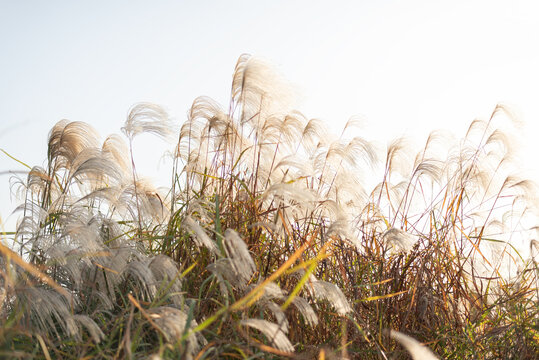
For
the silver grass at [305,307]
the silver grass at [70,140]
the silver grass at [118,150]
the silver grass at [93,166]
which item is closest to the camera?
the silver grass at [305,307]

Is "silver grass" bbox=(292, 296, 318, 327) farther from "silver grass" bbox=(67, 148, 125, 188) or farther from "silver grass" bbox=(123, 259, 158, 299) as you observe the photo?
"silver grass" bbox=(67, 148, 125, 188)

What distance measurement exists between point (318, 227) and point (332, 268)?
0.26 meters

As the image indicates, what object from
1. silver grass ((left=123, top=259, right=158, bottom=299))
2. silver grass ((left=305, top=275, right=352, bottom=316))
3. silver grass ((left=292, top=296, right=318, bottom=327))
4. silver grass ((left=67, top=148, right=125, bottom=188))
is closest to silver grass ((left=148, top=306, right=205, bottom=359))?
silver grass ((left=123, top=259, right=158, bottom=299))

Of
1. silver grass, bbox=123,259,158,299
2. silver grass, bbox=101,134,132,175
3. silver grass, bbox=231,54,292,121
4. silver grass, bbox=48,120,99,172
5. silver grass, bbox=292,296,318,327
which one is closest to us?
silver grass, bbox=292,296,318,327

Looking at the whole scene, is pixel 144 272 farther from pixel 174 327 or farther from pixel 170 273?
pixel 174 327

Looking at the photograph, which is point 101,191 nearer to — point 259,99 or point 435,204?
point 259,99

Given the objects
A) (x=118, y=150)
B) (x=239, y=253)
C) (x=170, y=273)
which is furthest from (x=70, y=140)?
(x=239, y=253)

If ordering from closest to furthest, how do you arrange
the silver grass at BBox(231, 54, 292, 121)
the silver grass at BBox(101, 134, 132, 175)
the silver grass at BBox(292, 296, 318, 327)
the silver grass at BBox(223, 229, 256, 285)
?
the silver grass at BBox(223, 229, 256, 285)
the silver grass at BBox(292, 296, 318, 327)
the silver grass at BBox(231, 54, 292, 121)
the silver grass at BBox(101, 134, 132, 175)

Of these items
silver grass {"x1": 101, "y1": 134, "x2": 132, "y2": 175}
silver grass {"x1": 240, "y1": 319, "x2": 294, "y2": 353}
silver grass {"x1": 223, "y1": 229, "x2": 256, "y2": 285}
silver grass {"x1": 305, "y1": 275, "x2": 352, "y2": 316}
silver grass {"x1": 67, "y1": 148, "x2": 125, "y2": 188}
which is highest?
silver grass {"x1": 101, "y1": 134, "x2": 132, "y2": 175}

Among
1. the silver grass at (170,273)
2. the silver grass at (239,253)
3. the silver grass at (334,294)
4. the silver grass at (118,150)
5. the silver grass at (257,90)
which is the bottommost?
the silver grass at (334,294)

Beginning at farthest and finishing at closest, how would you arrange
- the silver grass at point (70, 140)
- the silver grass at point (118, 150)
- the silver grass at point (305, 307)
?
the silver grass at point (118, 150)
the silver grass at point (70, 140)
the silver grass at point (305, 307)

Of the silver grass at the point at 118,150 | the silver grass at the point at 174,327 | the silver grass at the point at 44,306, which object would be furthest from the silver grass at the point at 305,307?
the silver grass at the point at 118,150

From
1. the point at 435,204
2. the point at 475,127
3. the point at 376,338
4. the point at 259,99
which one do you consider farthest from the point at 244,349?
the point at 475,127

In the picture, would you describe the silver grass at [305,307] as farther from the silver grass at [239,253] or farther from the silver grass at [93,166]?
the silver grass at [93,166]
